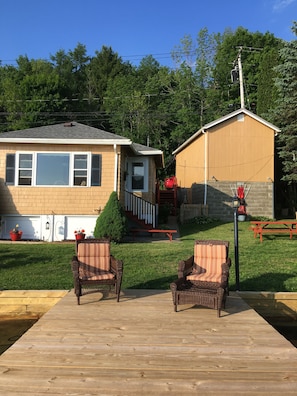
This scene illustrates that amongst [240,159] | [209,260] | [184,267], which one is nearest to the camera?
[184,267]

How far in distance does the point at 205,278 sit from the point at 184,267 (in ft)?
1.65

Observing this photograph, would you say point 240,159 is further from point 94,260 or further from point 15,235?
point 94,260

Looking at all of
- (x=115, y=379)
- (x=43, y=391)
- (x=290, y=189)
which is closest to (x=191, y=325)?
(x=115, y=379)

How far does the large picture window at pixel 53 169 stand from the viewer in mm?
12273

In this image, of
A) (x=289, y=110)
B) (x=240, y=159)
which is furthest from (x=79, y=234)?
(x=289, y=110)

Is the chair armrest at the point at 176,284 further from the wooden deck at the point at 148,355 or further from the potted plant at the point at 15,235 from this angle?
the potted plant at the point at 15,235

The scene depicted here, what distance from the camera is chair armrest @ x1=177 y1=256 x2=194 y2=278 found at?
5.64m

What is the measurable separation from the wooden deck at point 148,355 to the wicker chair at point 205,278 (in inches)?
9.7

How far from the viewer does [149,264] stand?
8438 millimetres

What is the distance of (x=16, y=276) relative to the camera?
7.36m

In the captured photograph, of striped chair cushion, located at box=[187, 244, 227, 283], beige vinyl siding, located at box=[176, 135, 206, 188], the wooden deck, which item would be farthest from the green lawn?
beige vinyl siding, located at box=[176, 135, 206, 188]

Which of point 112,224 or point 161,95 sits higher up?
point 161,95

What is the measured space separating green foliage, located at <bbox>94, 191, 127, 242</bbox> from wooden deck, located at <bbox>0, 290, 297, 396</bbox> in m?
5.62

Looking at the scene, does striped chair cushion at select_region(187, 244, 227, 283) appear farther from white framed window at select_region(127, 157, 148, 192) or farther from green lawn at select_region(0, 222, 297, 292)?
white framed window at select_region(127, 157, 148, 192)
